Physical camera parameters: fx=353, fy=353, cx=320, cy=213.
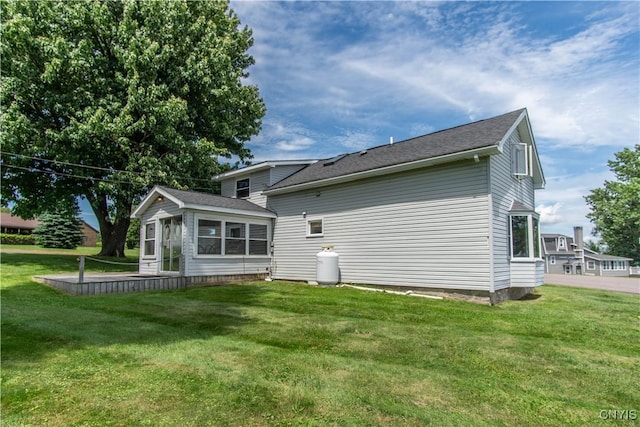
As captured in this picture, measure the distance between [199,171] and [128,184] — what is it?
126 inches

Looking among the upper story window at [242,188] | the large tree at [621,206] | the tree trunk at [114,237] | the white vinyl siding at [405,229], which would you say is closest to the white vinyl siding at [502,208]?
the white vinyl siding at [405,229]

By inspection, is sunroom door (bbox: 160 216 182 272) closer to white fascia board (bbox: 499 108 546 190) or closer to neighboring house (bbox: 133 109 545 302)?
neighboring house (bbox: 133 109 545 302)

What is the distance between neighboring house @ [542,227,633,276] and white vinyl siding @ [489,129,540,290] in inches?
1711

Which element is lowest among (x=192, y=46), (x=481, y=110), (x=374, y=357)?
(x=374, y=357)

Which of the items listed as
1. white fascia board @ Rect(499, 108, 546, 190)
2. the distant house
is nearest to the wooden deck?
white fascia board @ Rect(499, 108, 546, 190)

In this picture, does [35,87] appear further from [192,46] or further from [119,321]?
[119,321]

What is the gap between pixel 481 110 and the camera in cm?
1438

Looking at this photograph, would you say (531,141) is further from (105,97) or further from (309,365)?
(105,97)

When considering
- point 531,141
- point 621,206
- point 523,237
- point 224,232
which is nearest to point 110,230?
point 224,232

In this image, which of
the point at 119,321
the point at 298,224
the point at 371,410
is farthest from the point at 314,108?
the point at 371,410

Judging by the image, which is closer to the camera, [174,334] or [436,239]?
[174,334]

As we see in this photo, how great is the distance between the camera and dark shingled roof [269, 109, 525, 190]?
30.4ft

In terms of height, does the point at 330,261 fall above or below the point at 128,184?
below

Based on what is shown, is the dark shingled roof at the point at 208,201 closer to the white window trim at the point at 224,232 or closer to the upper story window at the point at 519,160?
the white window trim at the point at 224,232
